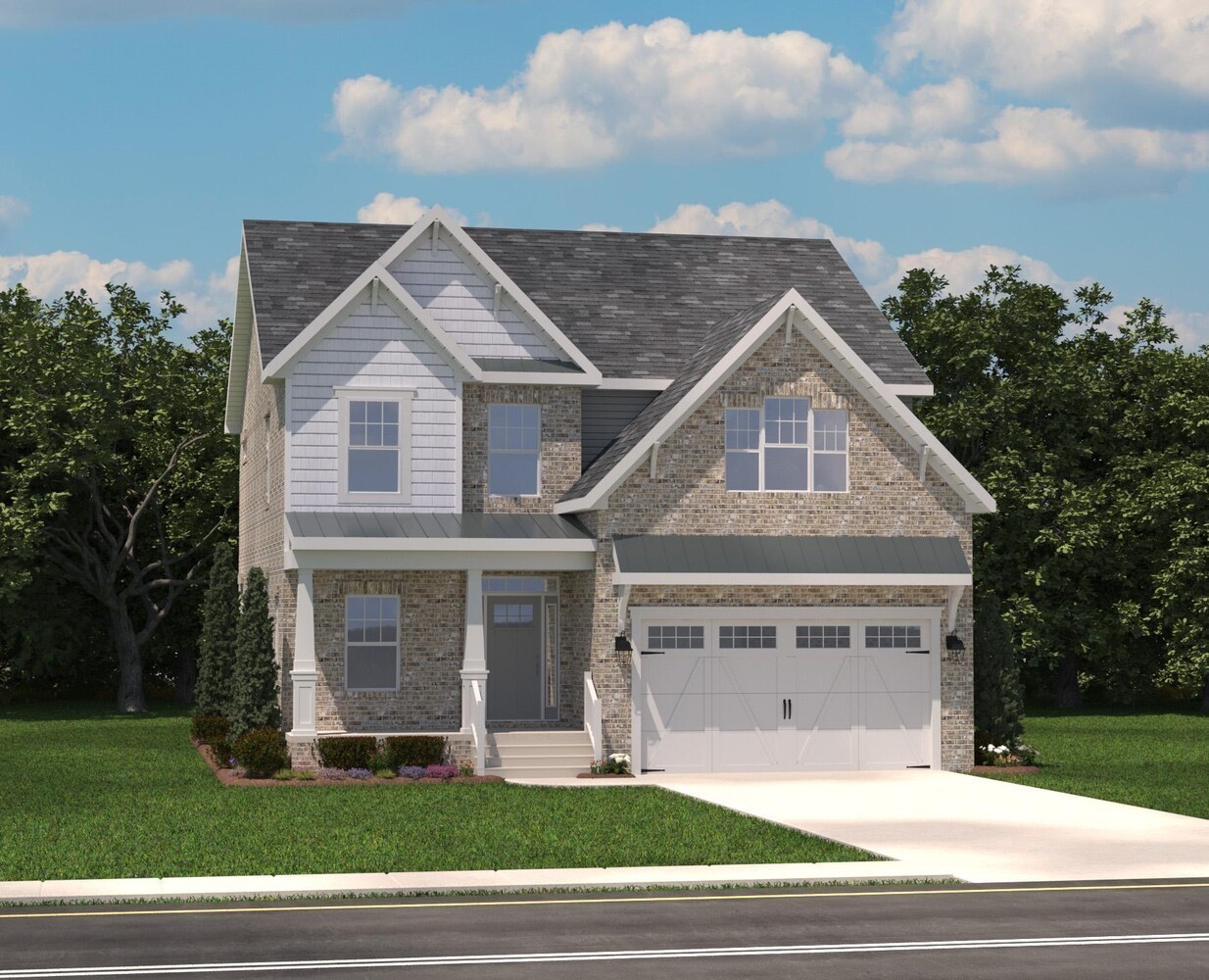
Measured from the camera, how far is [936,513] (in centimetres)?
3194

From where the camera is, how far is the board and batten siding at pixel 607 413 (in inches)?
1383

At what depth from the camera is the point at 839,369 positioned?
3166 centimetres

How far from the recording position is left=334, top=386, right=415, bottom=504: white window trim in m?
31.9

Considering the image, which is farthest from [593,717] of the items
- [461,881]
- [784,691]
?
[461,881]

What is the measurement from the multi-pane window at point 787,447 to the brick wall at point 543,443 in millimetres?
3721

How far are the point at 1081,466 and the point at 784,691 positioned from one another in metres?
26.0

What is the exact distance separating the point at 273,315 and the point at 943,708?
588 inches

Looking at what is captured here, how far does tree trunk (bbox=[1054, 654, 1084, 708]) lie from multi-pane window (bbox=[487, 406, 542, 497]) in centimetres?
2771

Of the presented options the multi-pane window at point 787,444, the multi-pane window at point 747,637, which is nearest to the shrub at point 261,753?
the multi-pane window at point 747,637

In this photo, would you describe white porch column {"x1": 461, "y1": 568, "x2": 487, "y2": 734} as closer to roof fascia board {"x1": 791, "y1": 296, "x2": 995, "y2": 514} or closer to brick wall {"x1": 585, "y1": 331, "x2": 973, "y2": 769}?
brick wall {"x1": 585, "y1": 331, "x2": 973, "y2": 769}

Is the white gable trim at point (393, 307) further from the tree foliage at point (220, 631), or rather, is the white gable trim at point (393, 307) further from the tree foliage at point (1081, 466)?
the tree foliage at point (1081, 466)

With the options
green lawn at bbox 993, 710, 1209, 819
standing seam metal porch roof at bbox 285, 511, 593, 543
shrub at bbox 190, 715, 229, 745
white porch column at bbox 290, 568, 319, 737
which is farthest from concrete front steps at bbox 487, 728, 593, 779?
green lawn at bbox 993, 710, 1209, 819

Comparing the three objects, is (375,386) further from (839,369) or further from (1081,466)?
(1081,466)

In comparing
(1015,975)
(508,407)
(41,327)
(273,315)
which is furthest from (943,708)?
(41,327)
